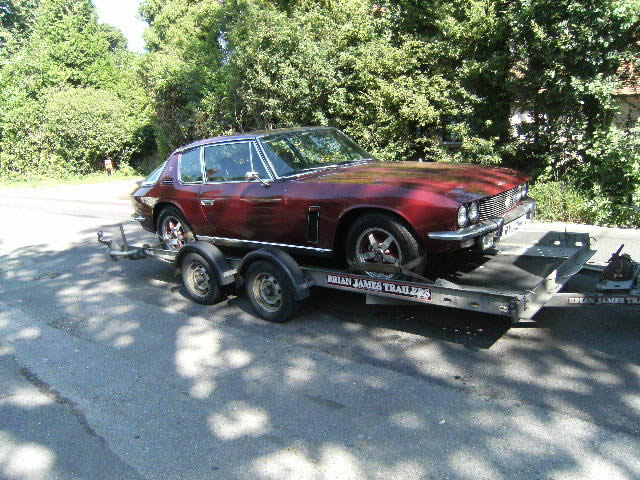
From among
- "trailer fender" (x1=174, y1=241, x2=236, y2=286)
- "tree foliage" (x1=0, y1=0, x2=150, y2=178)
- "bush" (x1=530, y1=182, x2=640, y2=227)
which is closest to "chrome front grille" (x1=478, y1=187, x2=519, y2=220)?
"trailer fender" (x1=174, y1=241, x2=236, y2=286)

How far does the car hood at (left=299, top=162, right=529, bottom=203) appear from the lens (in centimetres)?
447

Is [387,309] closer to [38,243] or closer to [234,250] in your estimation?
[234,250]

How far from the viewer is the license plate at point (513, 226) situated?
15.5 feet

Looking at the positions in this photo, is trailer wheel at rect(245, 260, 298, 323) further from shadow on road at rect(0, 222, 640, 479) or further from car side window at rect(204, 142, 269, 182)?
car side window at rect(204, 142, 269, 182)

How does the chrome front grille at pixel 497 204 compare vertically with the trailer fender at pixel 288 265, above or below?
above

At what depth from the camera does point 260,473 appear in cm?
307

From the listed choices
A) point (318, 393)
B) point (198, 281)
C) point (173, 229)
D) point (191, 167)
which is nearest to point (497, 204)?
point (318, 393)

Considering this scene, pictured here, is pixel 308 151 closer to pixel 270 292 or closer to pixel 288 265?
pixel 288 265

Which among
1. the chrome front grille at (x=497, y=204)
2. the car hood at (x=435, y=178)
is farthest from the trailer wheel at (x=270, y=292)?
the chrome front grille at (x=497, y=204)

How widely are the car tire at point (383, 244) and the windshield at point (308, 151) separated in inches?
44.3

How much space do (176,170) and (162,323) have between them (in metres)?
2.05

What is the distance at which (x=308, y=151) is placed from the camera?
5.85 metres

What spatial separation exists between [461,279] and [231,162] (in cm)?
286

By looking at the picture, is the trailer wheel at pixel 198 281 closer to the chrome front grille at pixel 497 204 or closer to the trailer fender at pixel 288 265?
the trailer fender at pixel 288 265
